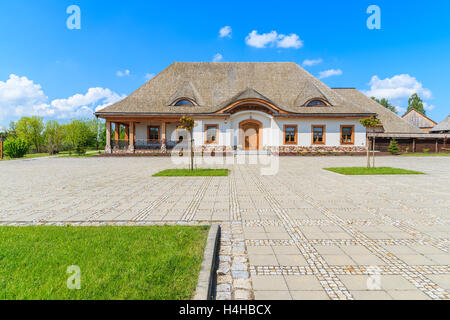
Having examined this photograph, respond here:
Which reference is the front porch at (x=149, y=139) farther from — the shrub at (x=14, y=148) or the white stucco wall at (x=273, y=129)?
the shrub at (x=14, y=148)

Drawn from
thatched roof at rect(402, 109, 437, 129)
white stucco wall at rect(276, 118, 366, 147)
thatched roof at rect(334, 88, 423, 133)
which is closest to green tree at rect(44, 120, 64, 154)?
white stucco wall at rect(276, 118, 366, 147)

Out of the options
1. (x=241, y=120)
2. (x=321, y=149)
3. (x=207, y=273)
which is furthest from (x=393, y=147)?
(x=207, y=273)

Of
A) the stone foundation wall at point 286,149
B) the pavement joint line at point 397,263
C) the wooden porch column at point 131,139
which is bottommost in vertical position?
the pavement joint line at point 397,263

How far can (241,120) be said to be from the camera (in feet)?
76.6

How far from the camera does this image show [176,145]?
2422 centimetres

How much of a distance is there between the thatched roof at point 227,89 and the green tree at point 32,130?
23.6m

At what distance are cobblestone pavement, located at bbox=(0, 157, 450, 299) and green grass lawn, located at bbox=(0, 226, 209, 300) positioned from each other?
0.51 meters

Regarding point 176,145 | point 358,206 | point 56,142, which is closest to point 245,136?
point 176,145

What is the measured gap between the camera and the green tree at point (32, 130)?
36.5 metres

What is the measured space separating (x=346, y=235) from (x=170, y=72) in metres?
28.1

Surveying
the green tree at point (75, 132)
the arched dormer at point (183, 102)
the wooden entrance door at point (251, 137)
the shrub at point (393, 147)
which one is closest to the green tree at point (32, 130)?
the green tree at point (75, 132)

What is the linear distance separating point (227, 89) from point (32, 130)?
A: 33282mm

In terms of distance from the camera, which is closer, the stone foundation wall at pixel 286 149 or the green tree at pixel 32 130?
the stone foundation wall at pixel 286 149

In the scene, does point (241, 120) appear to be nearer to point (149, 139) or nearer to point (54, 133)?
point (149, 139)
